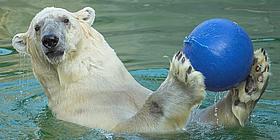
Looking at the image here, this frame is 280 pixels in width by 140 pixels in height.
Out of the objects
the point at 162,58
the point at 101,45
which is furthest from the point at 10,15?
the point at 101,45

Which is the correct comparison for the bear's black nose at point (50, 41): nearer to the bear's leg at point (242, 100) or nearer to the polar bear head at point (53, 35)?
the polar bear head at point (53, 35)

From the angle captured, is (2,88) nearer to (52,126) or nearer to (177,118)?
(52,126)

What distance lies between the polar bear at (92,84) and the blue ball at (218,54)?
0.46 feet

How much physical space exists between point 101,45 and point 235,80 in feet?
3.93

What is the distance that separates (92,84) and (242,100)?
102cm

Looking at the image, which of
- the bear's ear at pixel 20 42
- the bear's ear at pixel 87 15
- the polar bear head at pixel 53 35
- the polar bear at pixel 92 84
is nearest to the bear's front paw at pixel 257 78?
the polar bear at pixel 92 84

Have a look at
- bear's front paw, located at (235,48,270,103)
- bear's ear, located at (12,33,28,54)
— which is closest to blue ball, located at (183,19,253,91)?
bear's front paw, located at (235,48,270,103)

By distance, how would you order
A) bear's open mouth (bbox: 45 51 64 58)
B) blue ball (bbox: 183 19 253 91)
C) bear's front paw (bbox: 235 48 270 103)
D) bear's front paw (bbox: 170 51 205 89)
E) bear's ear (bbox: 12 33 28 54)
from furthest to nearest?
1. bear's ear (bbox: 12 33 28 54)
2. bear's open mouth (bbox: 45 51 64 58)
3. bear's front paw (bbox: 235 48 270 103)
4. blue ball (bbox: 183 19 253 91)
5. bear's front paw (bbox: 170 51 205 89)

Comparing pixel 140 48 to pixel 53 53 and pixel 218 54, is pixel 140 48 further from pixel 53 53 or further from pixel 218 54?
pixel 218 54

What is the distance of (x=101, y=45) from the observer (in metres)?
5.15

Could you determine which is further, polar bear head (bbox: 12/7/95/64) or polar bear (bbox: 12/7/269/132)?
polar bear head (bbox: 12/7/95/64)

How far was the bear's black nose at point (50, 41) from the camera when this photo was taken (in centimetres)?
476

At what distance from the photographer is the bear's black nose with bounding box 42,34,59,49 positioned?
15.6 feet

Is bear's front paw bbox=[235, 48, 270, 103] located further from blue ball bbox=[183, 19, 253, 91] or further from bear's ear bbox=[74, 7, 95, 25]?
bear's ear bbox=[74, 7, 95, 25]
